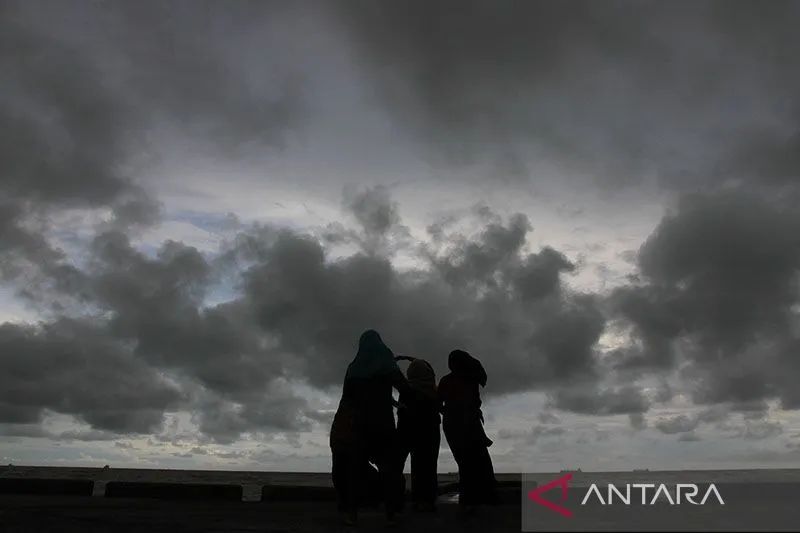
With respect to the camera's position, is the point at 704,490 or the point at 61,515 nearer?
the point at 61,515

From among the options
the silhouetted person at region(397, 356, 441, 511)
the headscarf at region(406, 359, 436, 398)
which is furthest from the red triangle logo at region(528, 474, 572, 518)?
the headscarf at region(406, 359, 436, 398)

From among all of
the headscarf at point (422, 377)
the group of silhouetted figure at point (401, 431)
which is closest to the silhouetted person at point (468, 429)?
the group of silhouetted figure at point (401, 431)

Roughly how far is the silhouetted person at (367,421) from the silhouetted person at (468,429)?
3.00 ft

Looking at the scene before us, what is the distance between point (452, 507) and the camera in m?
11.0

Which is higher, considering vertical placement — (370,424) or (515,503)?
(370,424)

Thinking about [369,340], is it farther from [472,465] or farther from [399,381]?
[472,465]

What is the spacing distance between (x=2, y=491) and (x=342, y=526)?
33.9 feet

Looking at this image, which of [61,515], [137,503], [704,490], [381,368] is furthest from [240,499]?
[704,490]

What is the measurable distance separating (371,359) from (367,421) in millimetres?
740

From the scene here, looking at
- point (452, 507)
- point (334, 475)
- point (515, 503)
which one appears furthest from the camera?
point (515, 503)

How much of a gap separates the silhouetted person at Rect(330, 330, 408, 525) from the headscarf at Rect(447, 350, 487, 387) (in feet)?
3.00

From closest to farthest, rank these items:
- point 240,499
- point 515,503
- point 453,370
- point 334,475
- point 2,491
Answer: point 334,475
point 453,370
point 515,503
point 240,499
point 2,491

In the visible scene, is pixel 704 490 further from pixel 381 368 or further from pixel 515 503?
pixel 381 368

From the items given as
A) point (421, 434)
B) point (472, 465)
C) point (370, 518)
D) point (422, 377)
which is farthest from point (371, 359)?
point (370, 518)
